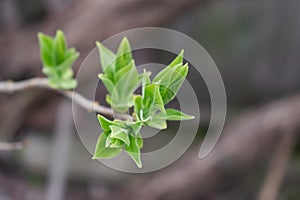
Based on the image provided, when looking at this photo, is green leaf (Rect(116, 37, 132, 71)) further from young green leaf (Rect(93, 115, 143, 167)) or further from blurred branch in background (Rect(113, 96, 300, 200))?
blurred branch in background (Rect(113, 96, 300, 200))

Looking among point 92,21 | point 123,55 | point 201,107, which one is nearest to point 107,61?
point 123,55

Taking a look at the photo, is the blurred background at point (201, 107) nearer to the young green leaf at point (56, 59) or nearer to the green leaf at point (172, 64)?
the young green leaf at point (56, 59)

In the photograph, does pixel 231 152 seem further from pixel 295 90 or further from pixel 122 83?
pixel 122 83

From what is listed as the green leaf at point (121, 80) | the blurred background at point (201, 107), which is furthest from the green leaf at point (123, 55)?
the blurred background at point (201, 107)

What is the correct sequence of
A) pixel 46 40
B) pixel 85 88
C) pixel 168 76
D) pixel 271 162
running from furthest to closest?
pixel 271 162
pixel 85 88
pixel 46 40
pixel 168 76

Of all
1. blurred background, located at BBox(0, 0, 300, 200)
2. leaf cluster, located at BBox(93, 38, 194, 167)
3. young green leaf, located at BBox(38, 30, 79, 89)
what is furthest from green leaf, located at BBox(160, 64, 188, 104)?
blurred background, located at BBox(0, 0, 300, 200)

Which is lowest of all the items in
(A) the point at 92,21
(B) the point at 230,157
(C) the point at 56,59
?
(C) the point at 56,59

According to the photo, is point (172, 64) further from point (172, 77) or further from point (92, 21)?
point (92, 21)

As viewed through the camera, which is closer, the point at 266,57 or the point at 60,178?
the point at 60,178

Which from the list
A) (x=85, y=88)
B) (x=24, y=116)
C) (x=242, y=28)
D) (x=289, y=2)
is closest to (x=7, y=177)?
(x=24, y=116)
